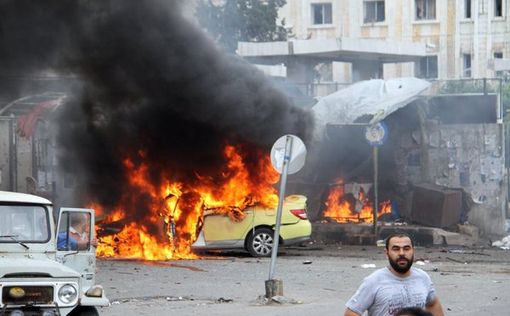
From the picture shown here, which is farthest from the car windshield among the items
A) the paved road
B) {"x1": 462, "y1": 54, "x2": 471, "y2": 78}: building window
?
{"x1": 462, "y1": 54, "x2": 471, "y2": 78}: building window

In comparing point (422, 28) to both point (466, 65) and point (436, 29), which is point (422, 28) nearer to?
point (436, 29)

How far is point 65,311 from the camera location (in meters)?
9.72

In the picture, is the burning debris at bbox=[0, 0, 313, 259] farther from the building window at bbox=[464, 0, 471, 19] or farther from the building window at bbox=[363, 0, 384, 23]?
the building window at bbox=[363, 0, 384, 23]

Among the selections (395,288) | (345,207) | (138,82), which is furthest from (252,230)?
(395,288)

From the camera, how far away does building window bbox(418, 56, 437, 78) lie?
5619 cm

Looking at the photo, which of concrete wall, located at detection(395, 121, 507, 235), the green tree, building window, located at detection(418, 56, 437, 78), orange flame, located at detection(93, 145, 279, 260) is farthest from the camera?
building window, located at detection(418, 56, 437, 78)

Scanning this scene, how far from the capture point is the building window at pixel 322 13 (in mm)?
58906

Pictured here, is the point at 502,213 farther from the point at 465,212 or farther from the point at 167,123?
the point at 167,123

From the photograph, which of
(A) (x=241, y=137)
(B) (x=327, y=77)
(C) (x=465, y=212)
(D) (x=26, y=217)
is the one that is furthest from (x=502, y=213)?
(B) (x=327, y=77)

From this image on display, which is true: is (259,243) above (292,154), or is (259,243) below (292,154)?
below

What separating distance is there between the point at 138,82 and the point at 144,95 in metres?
0.31

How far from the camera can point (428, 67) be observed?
5684 centimetres

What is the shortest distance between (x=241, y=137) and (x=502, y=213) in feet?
24.6

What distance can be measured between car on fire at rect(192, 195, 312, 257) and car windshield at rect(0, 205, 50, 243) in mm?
10967
